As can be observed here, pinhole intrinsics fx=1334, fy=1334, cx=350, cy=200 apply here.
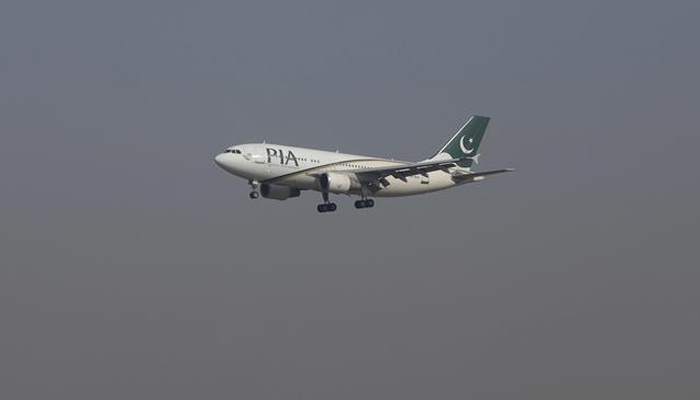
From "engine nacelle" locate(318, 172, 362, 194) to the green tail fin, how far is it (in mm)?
14135

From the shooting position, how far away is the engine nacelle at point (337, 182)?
308 ft

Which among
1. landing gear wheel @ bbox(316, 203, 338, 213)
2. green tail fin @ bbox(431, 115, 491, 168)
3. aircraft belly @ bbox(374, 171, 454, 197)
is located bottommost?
landing gear wheel @ bbox(316, 203, 338, 213)

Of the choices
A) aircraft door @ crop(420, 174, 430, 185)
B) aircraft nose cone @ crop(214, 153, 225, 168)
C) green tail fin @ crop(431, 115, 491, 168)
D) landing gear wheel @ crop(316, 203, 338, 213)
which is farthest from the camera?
green tail fin @ crop(431, 115, 491, 168)

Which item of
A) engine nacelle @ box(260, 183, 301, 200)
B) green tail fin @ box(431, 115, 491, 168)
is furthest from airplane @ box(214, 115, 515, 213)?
green tail fin @ box(431, 115, 491, 168)

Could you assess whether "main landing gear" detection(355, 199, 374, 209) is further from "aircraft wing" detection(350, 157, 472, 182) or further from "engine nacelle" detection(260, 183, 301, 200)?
"engine nacelle" detection(260, 183, 301, 200)

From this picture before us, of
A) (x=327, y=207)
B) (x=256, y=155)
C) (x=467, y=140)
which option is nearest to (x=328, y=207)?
(x=327, y=207)

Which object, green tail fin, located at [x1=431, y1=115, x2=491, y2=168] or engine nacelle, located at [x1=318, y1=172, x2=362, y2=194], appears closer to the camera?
engine nacelle, located at [x1=318, y1=172, x2=362, y2=194]

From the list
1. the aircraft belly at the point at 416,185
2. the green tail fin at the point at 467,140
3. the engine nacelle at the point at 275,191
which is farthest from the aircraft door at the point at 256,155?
the green tail fin at the point at 467,140

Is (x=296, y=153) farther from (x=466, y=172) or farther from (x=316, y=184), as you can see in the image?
(x=466, y=172)

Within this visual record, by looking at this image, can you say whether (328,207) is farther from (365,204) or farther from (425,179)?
(425,179)

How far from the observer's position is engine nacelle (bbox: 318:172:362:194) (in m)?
93.9

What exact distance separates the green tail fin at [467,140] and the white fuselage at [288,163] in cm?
978

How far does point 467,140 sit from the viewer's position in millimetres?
108812

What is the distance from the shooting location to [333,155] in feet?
→ 316
